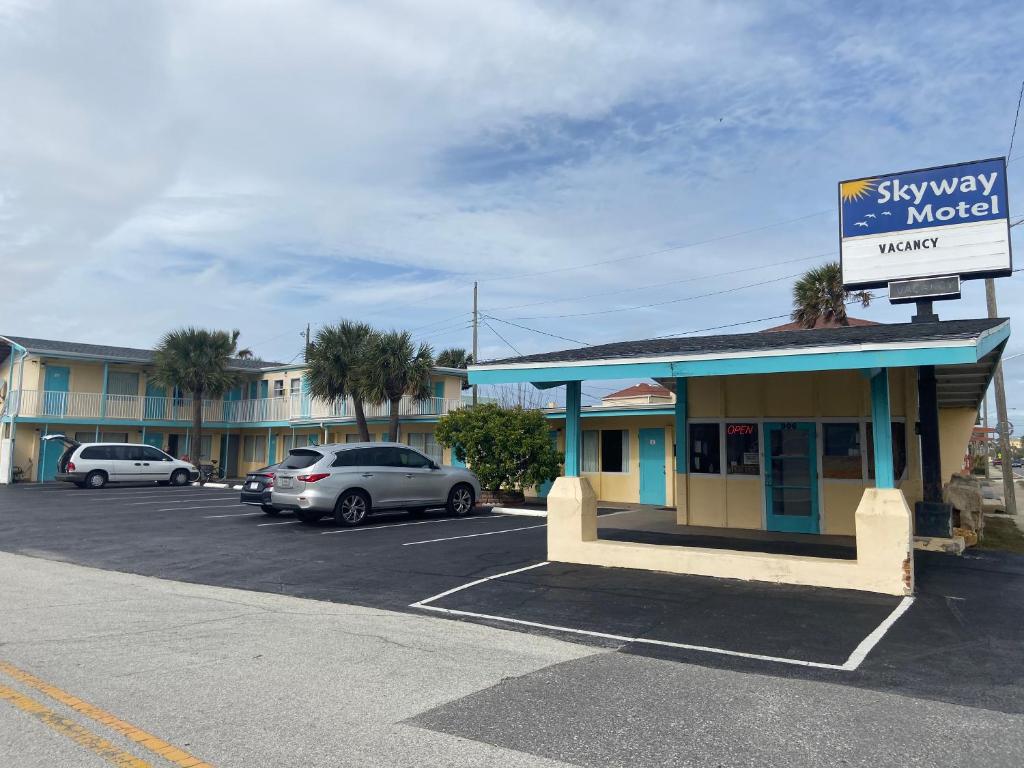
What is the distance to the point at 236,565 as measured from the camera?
11219mm

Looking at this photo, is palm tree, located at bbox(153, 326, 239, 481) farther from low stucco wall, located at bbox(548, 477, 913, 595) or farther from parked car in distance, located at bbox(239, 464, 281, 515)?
low stucco wall, located at bbox(548, 477, 913, 595)

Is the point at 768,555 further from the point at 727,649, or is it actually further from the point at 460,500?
the point at 460,500

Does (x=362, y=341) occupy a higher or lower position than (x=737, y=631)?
higher

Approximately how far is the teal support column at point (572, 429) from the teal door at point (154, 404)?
2823 cm

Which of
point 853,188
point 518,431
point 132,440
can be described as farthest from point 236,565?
point 132,440

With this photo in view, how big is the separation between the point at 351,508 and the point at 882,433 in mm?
10328

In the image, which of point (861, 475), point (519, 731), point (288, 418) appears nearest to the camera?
point (519, 731)

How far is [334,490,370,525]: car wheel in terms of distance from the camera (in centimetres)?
1541

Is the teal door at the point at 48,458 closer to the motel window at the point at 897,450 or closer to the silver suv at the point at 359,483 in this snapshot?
the silver suv at the point at 359,483

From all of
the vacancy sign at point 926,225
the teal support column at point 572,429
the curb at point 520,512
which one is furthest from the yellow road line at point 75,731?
the vacancy sign at point 926,225

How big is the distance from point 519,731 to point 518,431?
15.6 m

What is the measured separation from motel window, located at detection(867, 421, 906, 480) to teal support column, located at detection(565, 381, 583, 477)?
17.8 feet

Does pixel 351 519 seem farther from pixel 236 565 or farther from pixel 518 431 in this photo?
pixel 518 431

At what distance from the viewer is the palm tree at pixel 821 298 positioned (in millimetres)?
24391
